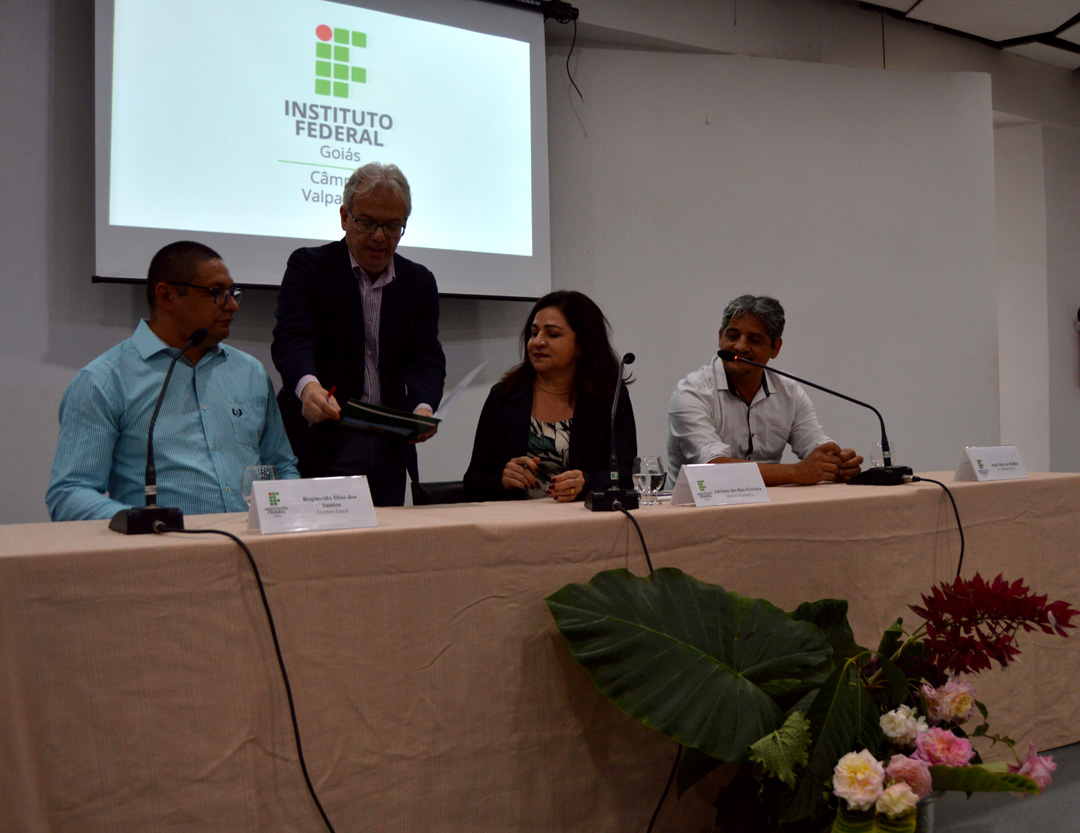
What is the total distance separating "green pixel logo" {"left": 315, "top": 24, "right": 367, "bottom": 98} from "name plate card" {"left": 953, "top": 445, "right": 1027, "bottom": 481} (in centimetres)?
231

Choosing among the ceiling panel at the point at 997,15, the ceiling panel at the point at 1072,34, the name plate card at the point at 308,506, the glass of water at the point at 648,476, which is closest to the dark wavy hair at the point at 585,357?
the glass of water at the point at 648,476

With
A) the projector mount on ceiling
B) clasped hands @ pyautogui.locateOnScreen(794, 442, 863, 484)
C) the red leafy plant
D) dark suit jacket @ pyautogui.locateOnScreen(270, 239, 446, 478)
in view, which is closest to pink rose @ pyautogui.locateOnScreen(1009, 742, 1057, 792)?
the red leafy plant

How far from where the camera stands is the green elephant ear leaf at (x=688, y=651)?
3.81 feet

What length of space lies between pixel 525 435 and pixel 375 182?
27.5 inches

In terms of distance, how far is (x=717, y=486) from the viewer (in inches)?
61.3

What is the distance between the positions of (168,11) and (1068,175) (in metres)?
5.13

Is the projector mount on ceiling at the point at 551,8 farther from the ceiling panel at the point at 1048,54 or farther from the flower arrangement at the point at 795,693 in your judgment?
the ceiling panel at the point at 1048,54

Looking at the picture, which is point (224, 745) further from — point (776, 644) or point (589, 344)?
point (589, 344)

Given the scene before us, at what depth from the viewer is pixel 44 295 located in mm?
2705

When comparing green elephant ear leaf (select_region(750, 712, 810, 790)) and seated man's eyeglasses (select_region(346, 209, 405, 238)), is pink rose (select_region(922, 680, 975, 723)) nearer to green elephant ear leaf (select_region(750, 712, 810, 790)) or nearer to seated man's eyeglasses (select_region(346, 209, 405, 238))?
green elephant ear leaf (select_region(750, 712, 810, 790))

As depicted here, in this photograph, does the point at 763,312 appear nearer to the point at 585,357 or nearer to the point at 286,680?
the point at 585,357

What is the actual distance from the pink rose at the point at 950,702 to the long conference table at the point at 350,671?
0.93 feet

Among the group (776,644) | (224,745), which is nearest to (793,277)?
(776,644)

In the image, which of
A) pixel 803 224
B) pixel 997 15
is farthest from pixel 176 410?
pixel 997 15
